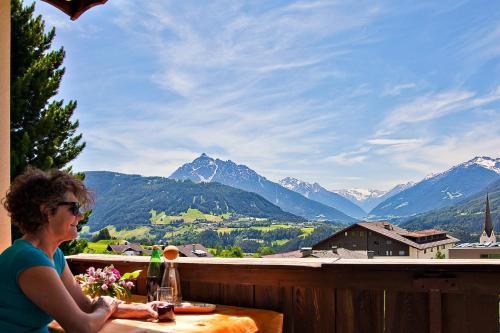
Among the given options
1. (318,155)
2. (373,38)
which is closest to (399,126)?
(318,155)

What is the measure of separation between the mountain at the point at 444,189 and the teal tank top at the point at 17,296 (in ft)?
257

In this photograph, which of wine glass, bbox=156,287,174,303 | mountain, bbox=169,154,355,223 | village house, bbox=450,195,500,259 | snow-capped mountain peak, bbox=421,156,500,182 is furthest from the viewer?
mountain, bbox=169,154,355,223

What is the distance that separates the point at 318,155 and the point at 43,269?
97000 mm

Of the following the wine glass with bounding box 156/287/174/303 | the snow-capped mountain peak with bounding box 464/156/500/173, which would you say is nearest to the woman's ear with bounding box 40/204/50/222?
the wine glass with bounding box 156/287/174/303

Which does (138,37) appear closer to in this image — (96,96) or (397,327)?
(96,96)

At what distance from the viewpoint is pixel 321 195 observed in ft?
451

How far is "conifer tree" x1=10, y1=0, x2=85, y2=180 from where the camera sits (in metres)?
11.6

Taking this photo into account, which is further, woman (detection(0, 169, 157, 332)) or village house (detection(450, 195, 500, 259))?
village house (detection(450, 195, 500, 259))

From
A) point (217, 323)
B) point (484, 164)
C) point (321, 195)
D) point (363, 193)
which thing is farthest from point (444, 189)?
point (217, 323)

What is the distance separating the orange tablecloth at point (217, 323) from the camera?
1.61 m

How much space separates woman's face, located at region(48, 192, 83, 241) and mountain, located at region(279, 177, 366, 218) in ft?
379

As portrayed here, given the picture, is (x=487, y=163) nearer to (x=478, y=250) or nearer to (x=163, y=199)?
(x=163, y=199)

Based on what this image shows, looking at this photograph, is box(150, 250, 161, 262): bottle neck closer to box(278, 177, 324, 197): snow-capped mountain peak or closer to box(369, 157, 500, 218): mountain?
box(369, 157, 500, 218): mountain

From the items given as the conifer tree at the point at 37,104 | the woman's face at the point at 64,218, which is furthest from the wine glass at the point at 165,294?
the conifer tree at the point at 37,104
